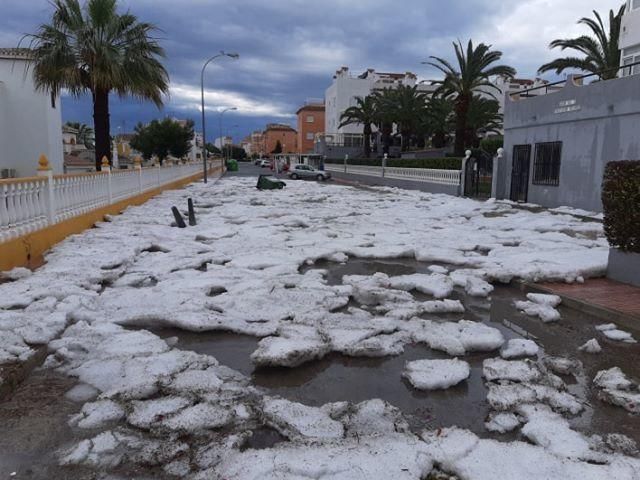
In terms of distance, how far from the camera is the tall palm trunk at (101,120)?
18.1 metres

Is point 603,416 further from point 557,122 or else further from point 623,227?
point 557,122

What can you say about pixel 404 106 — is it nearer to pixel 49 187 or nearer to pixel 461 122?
pixel 461 122

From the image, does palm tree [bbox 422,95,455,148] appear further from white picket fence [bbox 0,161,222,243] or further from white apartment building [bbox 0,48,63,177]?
white picket fence [bbox 0,161,222,243]

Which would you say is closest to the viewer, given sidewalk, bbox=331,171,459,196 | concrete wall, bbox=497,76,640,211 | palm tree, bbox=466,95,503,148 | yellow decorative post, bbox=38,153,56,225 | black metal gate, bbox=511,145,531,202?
yellow decorative post, bbox=38,153,56,225

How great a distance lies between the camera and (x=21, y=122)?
34156 mm

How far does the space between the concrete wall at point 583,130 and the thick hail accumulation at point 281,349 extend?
6.54m

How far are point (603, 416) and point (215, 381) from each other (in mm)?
2879

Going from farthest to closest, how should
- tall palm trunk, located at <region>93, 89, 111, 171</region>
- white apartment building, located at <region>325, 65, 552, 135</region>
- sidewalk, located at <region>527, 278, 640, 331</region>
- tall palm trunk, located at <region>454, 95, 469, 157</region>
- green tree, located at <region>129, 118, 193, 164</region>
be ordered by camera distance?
white apartment building, located at <region>325, 65, 552, 135</region>, green tree, located at <region>129, 118, 193, 164</region>, tall palm trunk, located at <region>454, 95, 469, 157</region>, tall palm trunk, located at <region>93, 89, 111, 171</region>, sidewalk, located at <region>527, 278, 640, 331</region>

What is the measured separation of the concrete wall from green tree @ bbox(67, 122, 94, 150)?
86.9 meters

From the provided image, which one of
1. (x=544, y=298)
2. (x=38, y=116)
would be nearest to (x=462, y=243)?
(x=544, y=298)

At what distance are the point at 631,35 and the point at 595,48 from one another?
741 centimetres

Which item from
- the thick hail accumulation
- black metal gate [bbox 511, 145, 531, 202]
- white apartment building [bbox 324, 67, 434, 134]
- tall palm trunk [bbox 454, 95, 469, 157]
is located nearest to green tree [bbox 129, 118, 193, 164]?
white apartment building [bbox 324, 67, 434, 134]

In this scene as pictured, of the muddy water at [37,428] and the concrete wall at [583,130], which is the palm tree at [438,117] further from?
the muddy water at [37,428]

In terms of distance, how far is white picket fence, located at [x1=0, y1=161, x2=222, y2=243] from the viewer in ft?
24.2
